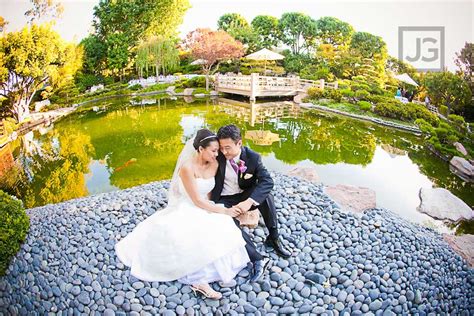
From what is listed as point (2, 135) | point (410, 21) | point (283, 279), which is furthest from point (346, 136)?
point (2, 135)

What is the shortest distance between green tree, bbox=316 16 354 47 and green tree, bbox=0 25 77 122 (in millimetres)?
→ 3444

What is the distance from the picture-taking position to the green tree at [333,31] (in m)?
4.94

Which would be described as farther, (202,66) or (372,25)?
(202,66)

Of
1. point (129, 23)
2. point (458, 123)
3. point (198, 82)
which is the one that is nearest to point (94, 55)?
point (129, 23)

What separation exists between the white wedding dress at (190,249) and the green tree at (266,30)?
3794mm

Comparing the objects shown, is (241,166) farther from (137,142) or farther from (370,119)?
(370,119)

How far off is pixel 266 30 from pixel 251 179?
3623 millimetres

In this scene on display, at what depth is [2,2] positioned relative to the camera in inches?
128

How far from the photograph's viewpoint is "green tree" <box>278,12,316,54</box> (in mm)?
5102

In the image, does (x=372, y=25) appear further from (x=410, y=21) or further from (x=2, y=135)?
(x=2, y=135)

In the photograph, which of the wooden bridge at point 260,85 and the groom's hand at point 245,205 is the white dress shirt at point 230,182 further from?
the wooden bridge at point 260,85

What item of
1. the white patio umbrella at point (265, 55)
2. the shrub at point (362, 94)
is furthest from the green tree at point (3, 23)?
the shrub at point (362, 94)

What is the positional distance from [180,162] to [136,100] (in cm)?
458

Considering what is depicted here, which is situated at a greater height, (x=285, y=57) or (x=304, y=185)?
(x=285, y=57)
